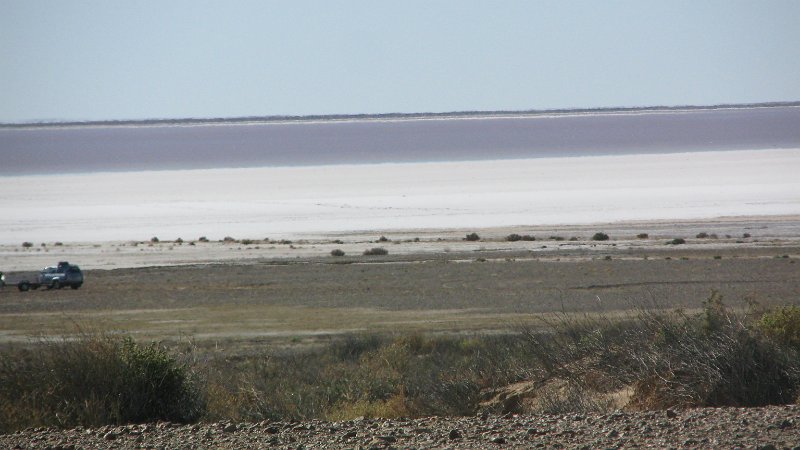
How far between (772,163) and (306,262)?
263 ft

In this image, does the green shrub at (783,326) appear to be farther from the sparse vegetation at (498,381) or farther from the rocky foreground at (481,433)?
the rocky foreground at (481,433)

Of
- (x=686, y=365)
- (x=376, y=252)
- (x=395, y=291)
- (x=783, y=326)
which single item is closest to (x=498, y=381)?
(x=686, y=365)

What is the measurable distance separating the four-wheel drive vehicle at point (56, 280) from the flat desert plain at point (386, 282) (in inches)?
13.5

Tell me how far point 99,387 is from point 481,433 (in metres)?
3.89

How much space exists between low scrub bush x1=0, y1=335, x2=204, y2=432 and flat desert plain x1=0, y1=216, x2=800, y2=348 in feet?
19.0

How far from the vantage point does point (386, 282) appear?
3170 centimetres

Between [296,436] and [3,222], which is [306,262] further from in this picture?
[3,222]

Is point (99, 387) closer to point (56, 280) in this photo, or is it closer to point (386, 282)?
point (386, 282)

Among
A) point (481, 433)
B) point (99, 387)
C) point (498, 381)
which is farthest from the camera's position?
point (498, 381)

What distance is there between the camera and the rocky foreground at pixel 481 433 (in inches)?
258

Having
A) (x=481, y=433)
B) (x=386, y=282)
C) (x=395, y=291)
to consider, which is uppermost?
(x=481, y=433)

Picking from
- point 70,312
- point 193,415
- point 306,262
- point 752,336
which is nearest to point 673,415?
point 752,336

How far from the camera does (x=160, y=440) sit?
290 inches

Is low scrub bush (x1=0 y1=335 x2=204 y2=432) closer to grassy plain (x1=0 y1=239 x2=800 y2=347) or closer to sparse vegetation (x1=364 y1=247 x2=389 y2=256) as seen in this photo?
grassy plain (x1=0 y1=239 x2=800 y2=347)
